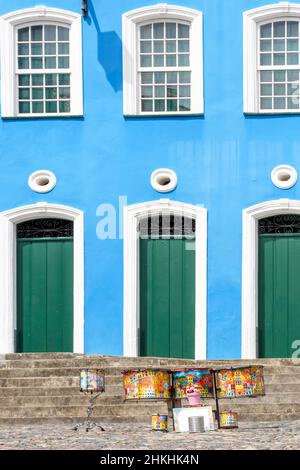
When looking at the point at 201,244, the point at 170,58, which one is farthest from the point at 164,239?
the point at 170,58

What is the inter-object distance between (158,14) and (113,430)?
7346 millimetres

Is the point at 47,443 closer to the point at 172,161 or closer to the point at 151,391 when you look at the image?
the point at 151,391

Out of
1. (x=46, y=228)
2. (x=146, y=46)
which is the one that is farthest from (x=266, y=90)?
(x=46, y=228)

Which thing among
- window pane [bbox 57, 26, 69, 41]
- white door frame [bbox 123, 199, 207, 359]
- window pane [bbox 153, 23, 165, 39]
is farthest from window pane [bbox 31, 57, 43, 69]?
white door frame [bbox 123, 199, 207, 359]

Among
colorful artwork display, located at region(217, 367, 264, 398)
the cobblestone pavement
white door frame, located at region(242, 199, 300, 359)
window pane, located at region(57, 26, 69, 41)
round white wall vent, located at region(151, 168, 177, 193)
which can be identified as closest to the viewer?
the cobblestone pavement

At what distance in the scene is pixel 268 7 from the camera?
2538 cm

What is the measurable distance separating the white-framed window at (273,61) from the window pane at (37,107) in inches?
128

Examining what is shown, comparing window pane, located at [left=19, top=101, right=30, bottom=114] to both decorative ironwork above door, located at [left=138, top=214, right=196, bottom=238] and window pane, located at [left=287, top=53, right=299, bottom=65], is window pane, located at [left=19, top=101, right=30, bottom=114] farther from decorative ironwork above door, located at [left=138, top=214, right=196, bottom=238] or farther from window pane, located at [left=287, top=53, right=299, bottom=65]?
window pane, located at [left=287, top=53, right=299, bottom=65]

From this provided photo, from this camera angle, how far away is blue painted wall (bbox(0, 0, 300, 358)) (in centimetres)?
2548

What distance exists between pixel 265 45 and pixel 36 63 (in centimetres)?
366

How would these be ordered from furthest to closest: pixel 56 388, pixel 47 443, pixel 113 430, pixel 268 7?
pixel 268 7
pixel 56 388
pixel 113 430
pixel 47 443

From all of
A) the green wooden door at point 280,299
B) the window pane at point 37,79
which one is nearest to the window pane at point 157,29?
the window pane at point 37,79

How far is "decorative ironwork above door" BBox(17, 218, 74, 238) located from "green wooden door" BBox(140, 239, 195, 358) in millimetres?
1412

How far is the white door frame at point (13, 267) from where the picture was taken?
84.1 feet
